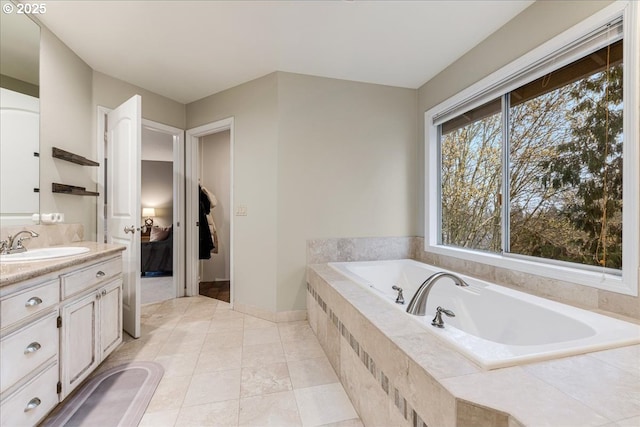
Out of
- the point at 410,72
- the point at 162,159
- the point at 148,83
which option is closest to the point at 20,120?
the point at 148,83

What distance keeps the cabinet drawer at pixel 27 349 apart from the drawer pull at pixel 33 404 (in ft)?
0.45

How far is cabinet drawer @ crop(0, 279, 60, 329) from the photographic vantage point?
42.1 inches

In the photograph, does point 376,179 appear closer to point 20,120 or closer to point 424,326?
point 424,326

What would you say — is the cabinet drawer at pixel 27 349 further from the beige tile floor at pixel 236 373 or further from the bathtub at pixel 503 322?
the bathtub at pixel 503 322

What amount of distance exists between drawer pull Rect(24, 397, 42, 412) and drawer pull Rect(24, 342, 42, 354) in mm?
212

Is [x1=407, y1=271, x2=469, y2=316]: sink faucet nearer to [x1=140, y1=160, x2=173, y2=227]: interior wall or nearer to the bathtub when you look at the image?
the bathtub

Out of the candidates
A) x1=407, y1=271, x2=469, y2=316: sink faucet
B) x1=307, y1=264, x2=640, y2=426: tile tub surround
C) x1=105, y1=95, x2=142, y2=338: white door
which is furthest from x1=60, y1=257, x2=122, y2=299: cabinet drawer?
x1=407, y1=271, x2=469, y2=316: sink faucet

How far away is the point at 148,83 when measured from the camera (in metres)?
2.82

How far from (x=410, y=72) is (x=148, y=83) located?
8.68 ft

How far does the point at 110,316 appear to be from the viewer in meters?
1.84

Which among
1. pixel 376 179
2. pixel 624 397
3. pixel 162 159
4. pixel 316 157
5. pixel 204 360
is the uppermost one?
pixel 162 159

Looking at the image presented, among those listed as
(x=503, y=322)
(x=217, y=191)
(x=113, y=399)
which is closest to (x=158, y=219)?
(x=217, y=191)

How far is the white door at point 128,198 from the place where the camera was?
225 centimetres

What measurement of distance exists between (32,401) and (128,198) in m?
1.49
